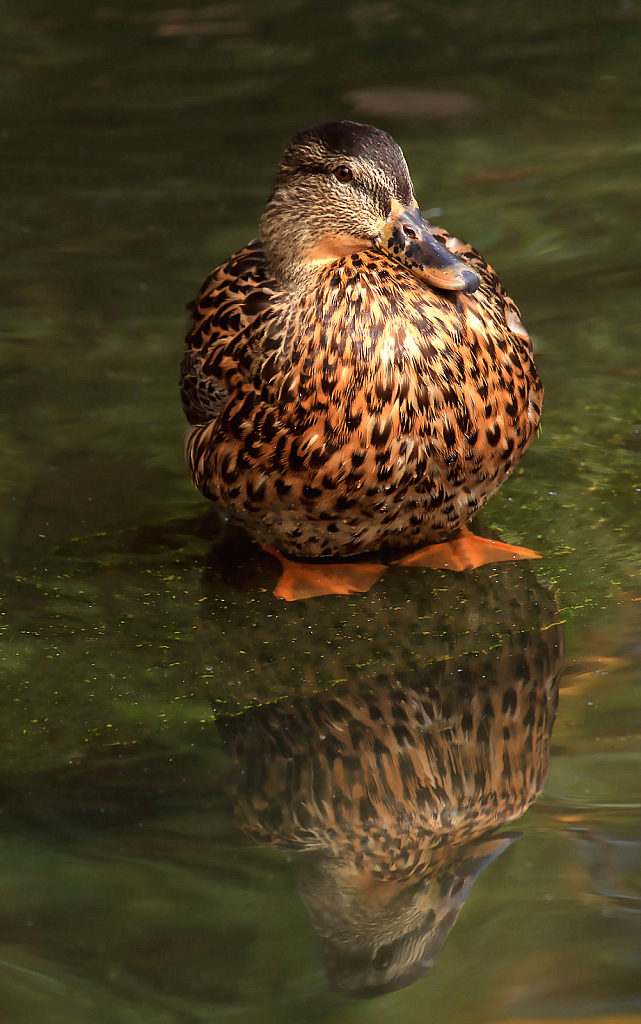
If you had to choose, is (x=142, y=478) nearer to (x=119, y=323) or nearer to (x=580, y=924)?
(x=119, y=323)

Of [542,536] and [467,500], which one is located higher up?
[467,500]

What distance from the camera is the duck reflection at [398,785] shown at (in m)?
2.59

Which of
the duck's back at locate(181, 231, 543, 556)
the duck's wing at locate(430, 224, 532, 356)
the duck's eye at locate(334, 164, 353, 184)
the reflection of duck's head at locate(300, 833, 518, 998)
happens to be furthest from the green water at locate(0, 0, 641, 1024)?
the duck's eye at locate(334, 164, 353, 184)

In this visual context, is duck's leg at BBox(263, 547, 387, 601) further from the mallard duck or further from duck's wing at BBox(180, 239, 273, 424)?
duck's wing at BBox(180, 239, 273, 424)

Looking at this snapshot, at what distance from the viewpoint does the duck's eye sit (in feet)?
11.0

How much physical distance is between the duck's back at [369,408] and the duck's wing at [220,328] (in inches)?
1.0

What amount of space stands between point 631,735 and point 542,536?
41.3 inches

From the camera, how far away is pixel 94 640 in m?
3.66

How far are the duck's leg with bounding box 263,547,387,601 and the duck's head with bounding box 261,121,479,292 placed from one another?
837 millimetres

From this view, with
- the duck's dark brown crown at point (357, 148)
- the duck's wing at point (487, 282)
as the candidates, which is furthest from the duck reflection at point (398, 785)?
the duck's dark brown crown at point (357, 148)

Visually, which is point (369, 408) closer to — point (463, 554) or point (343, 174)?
point (343, 174)

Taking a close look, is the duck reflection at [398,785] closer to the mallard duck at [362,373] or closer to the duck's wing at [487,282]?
the mallard duck at [362,373]

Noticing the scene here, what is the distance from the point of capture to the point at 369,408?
335cm

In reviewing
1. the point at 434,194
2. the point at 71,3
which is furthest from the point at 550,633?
the point at 71,3
